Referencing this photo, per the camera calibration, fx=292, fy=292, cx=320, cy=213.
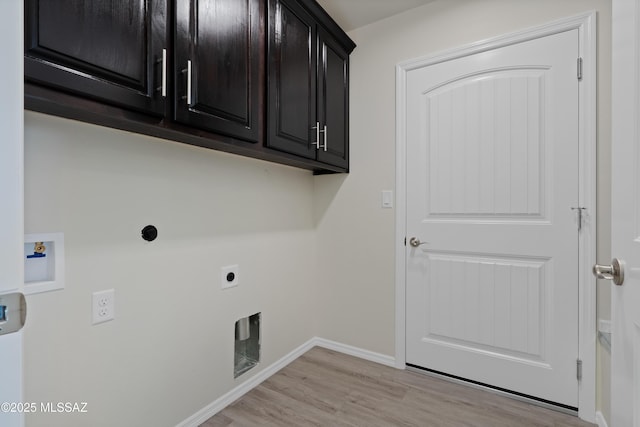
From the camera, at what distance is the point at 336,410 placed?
5.29 feet

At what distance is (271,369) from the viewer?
77.0 inches

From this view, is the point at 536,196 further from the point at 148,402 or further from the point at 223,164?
the point at 148,402

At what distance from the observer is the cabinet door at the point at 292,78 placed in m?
1.48

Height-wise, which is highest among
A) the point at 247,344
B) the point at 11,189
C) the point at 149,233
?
the point at 11,189

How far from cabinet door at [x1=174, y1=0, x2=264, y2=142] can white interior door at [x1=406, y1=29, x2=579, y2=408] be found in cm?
114

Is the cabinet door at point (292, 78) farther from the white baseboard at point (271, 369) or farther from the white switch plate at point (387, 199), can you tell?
the white baseboard at point (271, 369)

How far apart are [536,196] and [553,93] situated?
1.87 feet

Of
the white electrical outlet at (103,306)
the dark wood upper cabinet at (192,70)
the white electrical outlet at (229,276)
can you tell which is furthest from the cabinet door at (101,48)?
the white electrical outlet at (229,276)

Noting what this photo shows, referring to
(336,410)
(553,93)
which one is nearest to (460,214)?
(553,93)

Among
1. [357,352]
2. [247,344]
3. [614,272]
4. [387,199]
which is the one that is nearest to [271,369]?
[247,344]

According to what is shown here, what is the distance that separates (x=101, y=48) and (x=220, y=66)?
428 mm

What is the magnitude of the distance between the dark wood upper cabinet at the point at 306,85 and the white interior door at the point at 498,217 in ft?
1.62

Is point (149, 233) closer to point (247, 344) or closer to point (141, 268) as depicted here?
point (141, 268)

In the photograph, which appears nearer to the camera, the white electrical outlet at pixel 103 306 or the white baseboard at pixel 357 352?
the white electrical outlet at pixel 103 306
